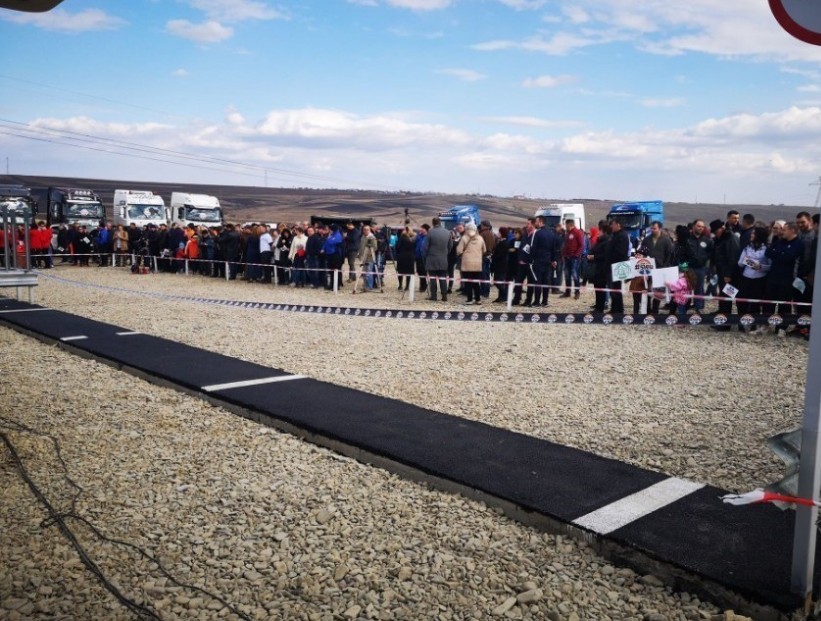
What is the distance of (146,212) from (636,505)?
29855 mm

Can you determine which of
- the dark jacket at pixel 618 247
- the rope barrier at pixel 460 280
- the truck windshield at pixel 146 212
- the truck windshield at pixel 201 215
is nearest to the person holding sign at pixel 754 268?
the rope barrier at pixel 460 280

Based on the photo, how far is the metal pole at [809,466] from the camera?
2840mm

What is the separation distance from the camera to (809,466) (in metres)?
2.94

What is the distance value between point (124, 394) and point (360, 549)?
162 inches

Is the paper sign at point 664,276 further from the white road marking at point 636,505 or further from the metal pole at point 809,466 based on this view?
the metal pole at point 809,466

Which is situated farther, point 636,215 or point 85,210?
point 85,210

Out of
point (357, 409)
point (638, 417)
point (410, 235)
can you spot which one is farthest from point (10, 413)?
point (410, 235)

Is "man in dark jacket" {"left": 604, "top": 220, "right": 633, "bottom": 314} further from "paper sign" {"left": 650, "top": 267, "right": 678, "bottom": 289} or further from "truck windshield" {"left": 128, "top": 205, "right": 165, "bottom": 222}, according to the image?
"truck windshield" {"left": 128, "top": 205, "right": 165, "bottom": 222}

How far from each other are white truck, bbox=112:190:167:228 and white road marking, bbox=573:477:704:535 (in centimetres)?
2882

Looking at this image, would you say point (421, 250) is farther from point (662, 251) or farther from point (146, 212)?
point (146, 212)

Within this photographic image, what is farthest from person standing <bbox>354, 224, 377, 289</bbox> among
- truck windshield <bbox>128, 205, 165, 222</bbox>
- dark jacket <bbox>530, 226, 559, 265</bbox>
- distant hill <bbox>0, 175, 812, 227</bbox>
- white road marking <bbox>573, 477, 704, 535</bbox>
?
distant hill <bbox>0, 175, 812, 227</bbox>

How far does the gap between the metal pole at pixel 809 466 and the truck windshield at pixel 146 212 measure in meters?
30.7

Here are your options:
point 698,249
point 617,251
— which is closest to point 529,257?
point 617,251

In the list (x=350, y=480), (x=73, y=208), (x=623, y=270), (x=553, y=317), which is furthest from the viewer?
(x=73, y=208)
